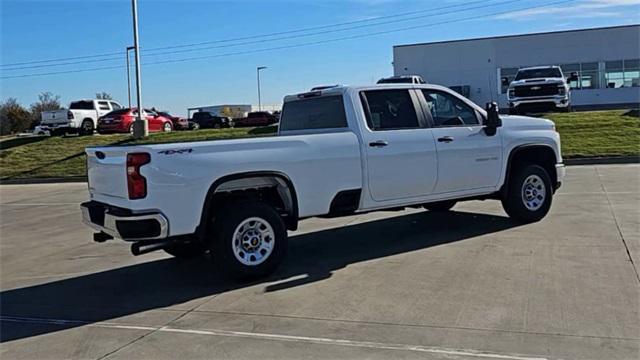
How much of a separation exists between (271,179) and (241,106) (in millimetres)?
101125

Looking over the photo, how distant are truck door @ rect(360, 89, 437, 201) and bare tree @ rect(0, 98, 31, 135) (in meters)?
75.9

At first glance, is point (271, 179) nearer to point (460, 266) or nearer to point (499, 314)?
point (460, 266)

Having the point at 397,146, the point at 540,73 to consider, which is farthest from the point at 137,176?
the point at 540,73

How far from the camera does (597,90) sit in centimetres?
5441

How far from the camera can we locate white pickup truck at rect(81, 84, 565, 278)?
6113 millimetres

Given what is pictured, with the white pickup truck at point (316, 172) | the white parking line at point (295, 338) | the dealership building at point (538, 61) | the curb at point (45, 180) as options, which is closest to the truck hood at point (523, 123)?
the white pickup truck at point (316, 172)

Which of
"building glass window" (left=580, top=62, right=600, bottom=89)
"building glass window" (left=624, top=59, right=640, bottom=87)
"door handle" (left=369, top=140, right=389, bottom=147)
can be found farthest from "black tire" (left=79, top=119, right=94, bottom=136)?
"building glass window" (left=624, top=59, right=640, bottom=87)

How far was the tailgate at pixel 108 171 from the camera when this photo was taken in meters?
6.14

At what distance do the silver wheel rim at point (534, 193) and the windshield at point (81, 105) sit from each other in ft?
97.6

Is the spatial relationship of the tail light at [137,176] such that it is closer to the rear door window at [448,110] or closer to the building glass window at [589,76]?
the rear door window at [448,110]

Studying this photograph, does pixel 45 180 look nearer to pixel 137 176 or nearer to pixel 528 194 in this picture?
pixel 137 176

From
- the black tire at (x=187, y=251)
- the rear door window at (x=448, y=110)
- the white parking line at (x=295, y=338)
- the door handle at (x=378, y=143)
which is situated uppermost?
the rear door window at (x=448, y=110)

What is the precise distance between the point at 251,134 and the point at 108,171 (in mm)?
9843

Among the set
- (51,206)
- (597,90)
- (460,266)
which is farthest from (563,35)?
(460,266)
